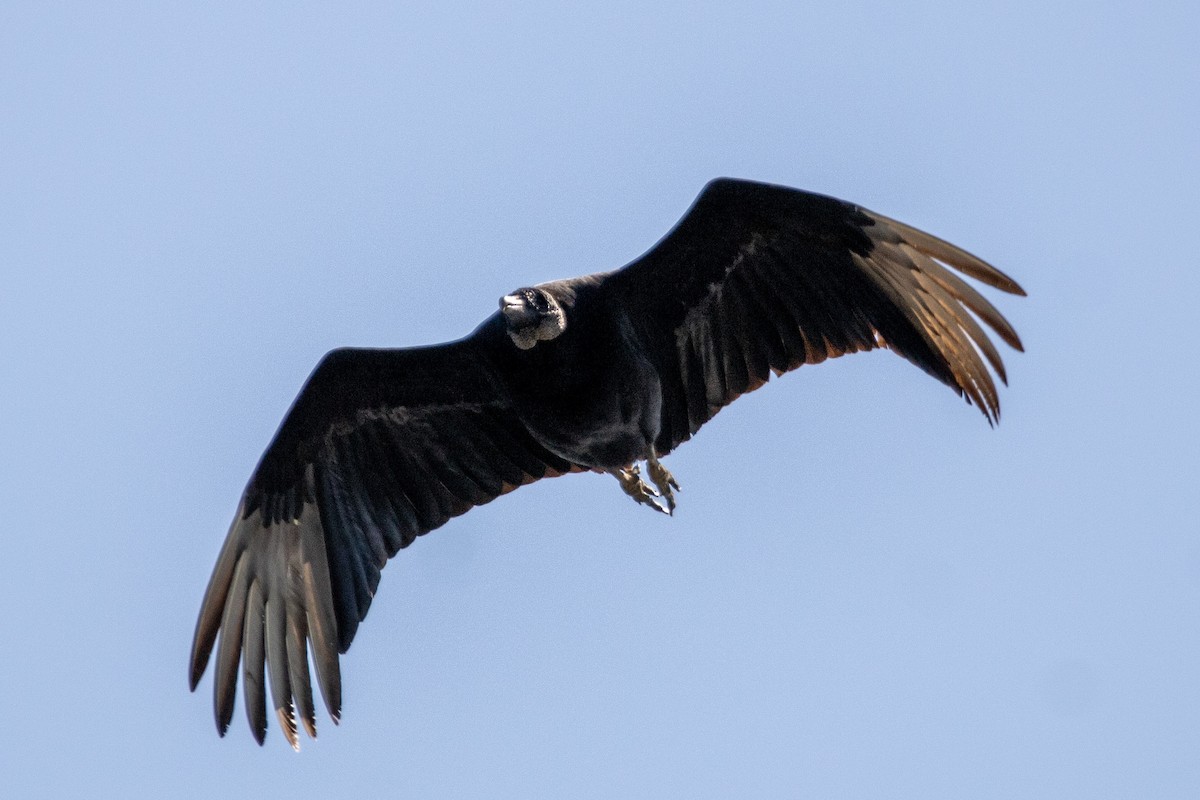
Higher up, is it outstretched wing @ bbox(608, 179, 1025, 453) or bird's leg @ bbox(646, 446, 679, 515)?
outstretched wing @ bbox(608, 179, 1025, 453)

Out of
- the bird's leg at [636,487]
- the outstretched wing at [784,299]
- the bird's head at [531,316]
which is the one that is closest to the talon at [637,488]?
the bird's leg at [636,487]

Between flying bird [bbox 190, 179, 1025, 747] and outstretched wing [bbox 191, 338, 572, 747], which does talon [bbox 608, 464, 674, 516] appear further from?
outstretched wing [bbox 191, 338, 572, 747]

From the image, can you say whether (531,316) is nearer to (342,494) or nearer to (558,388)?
(558,388)

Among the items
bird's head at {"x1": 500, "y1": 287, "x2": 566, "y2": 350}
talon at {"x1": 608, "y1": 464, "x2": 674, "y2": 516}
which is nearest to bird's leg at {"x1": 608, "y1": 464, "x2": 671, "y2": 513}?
talon at {"x1": 608, "y1": 464, "x2": 674, "y2": 516}

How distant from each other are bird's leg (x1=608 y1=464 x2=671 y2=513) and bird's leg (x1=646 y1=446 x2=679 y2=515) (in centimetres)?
5

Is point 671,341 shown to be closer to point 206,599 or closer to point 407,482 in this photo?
point 407,482

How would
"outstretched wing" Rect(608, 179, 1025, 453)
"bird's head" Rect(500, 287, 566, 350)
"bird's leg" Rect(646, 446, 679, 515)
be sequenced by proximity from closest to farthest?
"bird's head" Rect(500, 287, 566, 350)
"outstretched wing" Rect(608, 179, 1025, 453)
"bird's leg" Rect(646, 446, 679, 515)

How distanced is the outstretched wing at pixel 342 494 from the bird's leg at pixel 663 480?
0.53 m

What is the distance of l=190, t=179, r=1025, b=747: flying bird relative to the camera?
9.06 m

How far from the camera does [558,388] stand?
9.12m

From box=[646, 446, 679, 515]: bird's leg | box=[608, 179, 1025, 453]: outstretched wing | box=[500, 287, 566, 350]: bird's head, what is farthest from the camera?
box=[646, 446, 679, 515]: bird's leg

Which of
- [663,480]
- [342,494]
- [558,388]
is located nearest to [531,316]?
[558,388]

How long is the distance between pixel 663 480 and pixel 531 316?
1317 millimetres

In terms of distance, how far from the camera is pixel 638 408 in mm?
9227
